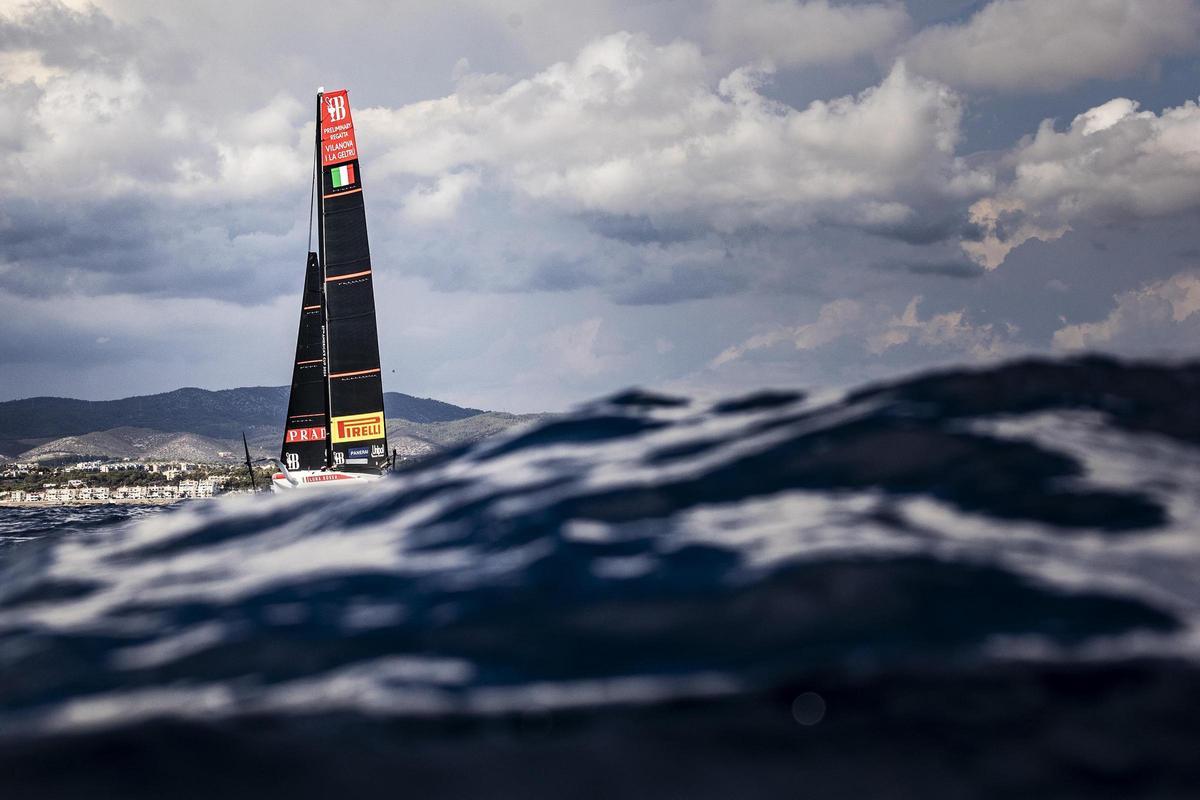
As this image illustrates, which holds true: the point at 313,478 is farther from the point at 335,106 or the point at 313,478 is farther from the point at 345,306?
the point at 335,106

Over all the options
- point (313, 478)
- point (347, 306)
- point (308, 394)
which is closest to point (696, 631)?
point (347, 306)

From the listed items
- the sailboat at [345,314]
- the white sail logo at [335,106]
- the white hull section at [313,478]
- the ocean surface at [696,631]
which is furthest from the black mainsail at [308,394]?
the ocean surface at [696,631]

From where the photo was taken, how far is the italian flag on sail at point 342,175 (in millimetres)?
49750

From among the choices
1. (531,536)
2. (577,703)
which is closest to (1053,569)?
(577,703)

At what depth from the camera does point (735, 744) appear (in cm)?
497

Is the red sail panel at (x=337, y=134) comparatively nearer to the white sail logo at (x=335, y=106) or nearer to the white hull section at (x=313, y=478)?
the white sail logo at (x=335, y=106)

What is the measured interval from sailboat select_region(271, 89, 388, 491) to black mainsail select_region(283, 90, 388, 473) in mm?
46

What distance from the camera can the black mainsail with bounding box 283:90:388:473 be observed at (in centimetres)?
4925

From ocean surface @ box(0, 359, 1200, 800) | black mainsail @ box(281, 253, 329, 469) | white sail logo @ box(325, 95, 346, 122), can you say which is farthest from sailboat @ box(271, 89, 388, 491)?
ocean surface @ box(0, 359, 1200, 800)

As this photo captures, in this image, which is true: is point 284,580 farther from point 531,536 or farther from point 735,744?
point 735,744

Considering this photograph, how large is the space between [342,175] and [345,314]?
21.5 feet

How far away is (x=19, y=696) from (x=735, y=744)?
164 inches

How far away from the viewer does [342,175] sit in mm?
49875

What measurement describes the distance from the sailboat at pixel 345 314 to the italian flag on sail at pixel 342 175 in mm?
46
